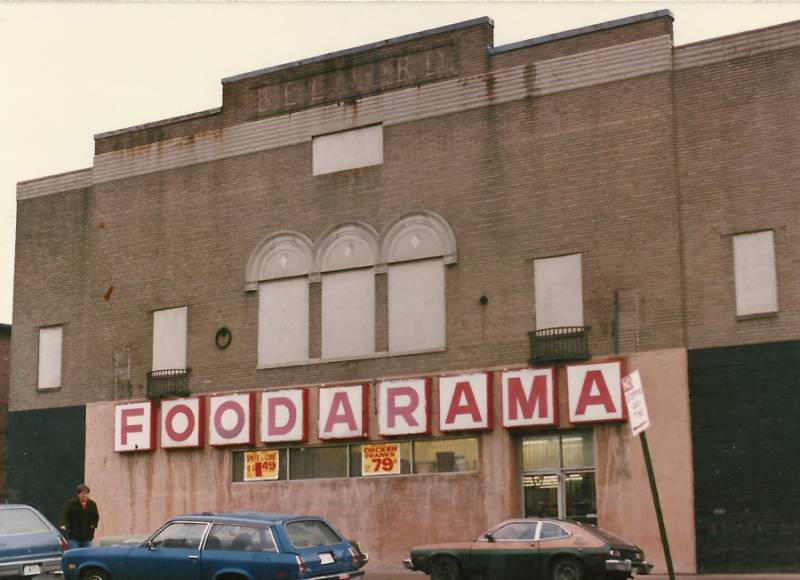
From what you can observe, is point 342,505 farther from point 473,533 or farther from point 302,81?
point 302,81

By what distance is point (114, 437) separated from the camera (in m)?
36.0

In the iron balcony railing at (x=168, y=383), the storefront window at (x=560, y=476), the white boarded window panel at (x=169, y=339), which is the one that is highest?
the white boarded window panel at (x=169, y=339)

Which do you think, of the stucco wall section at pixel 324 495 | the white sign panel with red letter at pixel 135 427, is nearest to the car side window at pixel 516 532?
the stucco wall section at pixel 324 495

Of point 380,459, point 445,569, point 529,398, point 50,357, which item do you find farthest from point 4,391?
point 445,569

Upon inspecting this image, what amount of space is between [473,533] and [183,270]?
453 inches

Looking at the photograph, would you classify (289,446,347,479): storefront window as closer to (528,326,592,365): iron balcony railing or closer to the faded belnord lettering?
(528,326,592,365): iron balcony railing

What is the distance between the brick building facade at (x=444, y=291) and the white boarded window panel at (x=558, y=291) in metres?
0.05

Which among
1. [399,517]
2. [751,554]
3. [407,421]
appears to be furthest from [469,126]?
[751,554]

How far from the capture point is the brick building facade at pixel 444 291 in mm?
27516

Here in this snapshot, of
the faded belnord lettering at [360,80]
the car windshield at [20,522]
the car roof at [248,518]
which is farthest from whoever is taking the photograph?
the faded belnord lettering at [360,80]

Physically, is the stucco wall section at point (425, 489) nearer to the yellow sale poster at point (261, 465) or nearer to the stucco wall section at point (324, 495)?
the stucco wall section at point (324, 495)

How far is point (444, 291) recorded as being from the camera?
31.3 meters

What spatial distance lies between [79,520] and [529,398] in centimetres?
1088

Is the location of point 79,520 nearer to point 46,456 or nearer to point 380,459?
point 380,459
